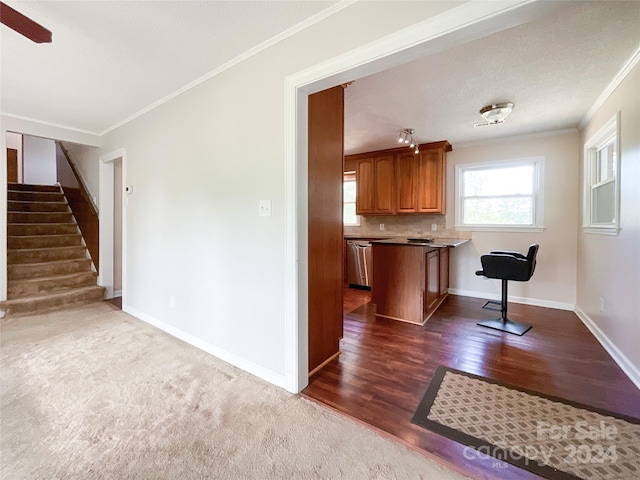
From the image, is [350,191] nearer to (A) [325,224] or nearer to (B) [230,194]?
(A) [325,224]

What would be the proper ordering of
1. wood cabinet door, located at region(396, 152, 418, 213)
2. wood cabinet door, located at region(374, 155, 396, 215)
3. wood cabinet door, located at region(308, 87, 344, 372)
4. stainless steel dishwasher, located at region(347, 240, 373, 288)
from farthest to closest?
1. stainless steel dishwasher, located at region(347, 240, 373, 288)
2. wood cabinet door, located at region(374, 155, 396, 215)
3. wood cabinet door, located at region(396, 152, 418, 213)
4. wood cabinet door, located at region(308, 87, 344, 372)

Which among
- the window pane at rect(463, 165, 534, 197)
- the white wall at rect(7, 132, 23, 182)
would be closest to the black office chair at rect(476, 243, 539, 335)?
the window pane at rect(463, 165, 534, 197)

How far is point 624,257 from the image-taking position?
225 cm

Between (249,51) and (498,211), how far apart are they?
411 centimetres

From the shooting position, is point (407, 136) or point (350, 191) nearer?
point (407, 136)

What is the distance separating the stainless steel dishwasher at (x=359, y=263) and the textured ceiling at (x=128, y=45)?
3.55 metres

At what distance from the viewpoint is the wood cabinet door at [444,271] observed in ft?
13.6

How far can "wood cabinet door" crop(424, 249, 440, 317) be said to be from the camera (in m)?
3.37

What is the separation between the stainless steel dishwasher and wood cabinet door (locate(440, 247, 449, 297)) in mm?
1210

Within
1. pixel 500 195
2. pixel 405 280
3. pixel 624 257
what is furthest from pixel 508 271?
pixel 500 195

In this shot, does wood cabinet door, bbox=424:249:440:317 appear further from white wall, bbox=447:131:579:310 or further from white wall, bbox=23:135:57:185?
white wall, bbox=23:135:57:185

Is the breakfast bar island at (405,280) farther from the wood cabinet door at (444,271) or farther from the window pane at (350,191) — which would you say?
the window pane at (350,191)

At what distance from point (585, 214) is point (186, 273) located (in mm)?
4646

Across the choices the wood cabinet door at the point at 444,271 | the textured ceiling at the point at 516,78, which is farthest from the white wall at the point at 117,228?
the wood cabinet door at the point at 444,271
